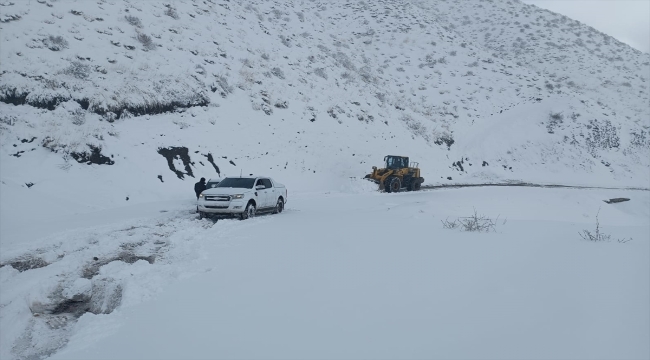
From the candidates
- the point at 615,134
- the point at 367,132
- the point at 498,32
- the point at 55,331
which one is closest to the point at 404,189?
the point at 367,132

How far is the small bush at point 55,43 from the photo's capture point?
20.3m

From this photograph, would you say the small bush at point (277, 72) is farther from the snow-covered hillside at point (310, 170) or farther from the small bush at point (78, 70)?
the small bush at point (78, 70)

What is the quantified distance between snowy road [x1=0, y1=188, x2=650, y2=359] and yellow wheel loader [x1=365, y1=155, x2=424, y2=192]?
48.2ft

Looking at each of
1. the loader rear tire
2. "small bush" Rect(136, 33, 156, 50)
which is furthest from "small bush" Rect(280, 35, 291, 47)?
the loader rear tire

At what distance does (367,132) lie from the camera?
3198 centimetres

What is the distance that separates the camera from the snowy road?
14.2 ft

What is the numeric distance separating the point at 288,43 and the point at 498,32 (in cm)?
4012

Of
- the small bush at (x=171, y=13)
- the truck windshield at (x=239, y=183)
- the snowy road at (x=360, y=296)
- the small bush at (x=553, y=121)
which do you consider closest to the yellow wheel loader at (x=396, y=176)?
the truck windshield at (x=239, y=183)

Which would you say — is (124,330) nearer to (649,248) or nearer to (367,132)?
(649,248)

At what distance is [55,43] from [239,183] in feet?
44.2

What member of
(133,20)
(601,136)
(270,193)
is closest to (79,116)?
(270,193)

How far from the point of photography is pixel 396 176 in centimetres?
2556

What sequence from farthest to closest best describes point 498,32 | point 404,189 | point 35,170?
1. point 498,32
2. point 404,189
3. point 35,170

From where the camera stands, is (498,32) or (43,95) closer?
(43,95)
